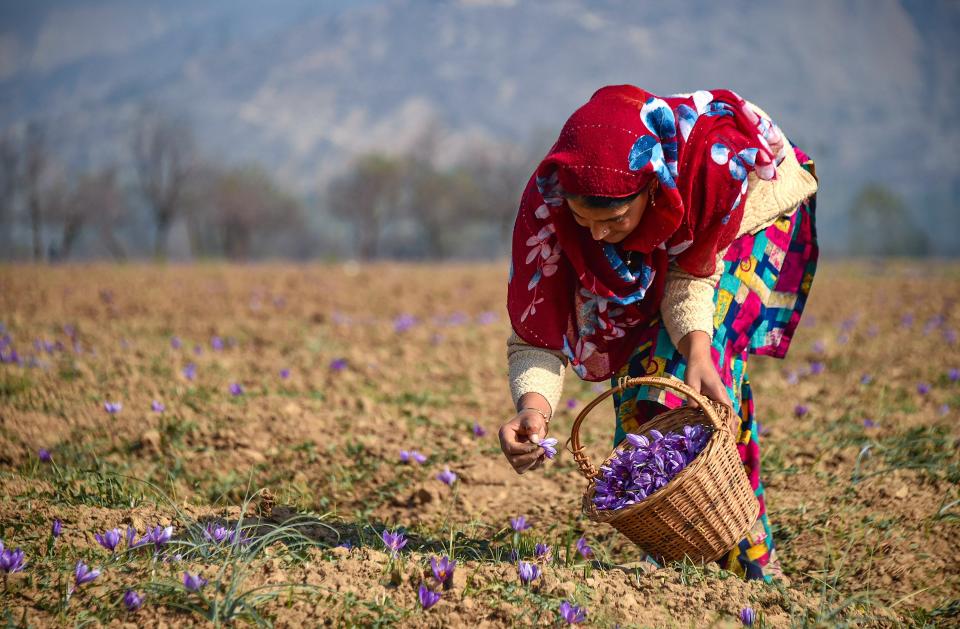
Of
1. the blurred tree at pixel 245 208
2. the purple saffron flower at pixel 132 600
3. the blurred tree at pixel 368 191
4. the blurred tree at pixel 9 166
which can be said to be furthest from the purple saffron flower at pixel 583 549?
the blurred tree at pixel 368 191

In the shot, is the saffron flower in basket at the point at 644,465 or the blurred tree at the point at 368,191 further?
the blurred tree at the point at 368,191

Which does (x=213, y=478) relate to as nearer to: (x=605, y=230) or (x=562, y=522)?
(x=562, y=522)

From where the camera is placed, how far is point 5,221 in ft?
176

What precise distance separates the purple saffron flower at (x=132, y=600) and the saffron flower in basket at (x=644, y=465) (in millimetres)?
1185

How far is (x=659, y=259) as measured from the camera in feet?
7.43

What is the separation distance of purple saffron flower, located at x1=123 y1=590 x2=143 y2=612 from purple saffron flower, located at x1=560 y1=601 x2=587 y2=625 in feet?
3.35

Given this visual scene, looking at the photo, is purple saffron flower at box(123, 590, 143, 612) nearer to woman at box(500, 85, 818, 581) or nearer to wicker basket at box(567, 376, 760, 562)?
woman at box(500, 85, 818, 581)

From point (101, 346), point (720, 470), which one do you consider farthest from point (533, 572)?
point (101, 346)

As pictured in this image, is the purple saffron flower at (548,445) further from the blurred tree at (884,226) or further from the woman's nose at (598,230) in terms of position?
the blurred tree at (884,226)

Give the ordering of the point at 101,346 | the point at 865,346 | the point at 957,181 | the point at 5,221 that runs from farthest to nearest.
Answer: the point at 957,181 → the point at 5,221 → the point at 865,346 → the point at 101,346

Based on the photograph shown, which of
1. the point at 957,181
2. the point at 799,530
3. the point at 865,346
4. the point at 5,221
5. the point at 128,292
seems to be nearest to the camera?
the point at 799,530

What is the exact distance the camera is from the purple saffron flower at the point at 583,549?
2570mm

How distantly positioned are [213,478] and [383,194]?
191ft

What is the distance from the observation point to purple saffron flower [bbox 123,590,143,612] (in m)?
1.89
